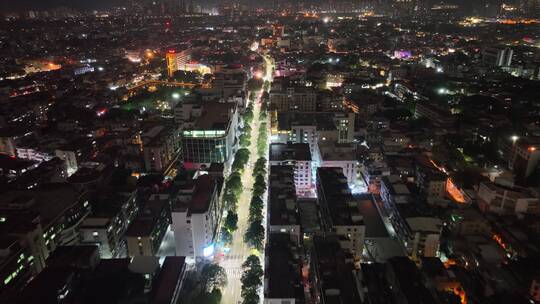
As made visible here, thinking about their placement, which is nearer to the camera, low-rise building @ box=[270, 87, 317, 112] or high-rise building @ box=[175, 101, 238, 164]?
high-rise building @ box=[175, 101, 238, 164]

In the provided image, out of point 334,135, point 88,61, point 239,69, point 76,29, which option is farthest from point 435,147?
point 76,29

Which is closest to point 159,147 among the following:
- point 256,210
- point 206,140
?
point 206,140

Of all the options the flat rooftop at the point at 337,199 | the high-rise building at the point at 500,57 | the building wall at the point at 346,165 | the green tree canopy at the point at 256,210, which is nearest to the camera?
the flat rooftop at the point at 337,199

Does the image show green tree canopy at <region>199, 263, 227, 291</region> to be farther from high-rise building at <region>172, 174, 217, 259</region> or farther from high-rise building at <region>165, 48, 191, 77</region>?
high-rise building at <region>165, 48, 191, 77</region>

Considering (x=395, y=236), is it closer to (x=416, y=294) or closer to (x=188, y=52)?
(x=416, y=294)

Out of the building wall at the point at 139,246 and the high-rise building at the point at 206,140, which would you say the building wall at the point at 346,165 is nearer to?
the high-rise building at the point at 206,140

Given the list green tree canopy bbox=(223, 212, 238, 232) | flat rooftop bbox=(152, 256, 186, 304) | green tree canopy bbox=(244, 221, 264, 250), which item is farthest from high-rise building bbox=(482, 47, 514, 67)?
flat rooftop bbox=(152, 256, 186, 304)

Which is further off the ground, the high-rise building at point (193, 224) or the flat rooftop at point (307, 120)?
the flat rooftop at point (307, 120)

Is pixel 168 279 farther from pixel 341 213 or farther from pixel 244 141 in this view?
pixel 244 141

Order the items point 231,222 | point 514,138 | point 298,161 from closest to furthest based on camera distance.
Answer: point 231,222
point 298,161
point 514,138

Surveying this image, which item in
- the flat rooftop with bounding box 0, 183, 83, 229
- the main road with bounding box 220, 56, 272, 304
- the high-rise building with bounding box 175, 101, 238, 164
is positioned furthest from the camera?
the high-rise building with bounding box 175, 101, 238, 164

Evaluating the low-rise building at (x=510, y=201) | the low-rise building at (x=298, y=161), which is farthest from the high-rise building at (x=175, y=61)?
the low-rise building at (x=510, y=201)
